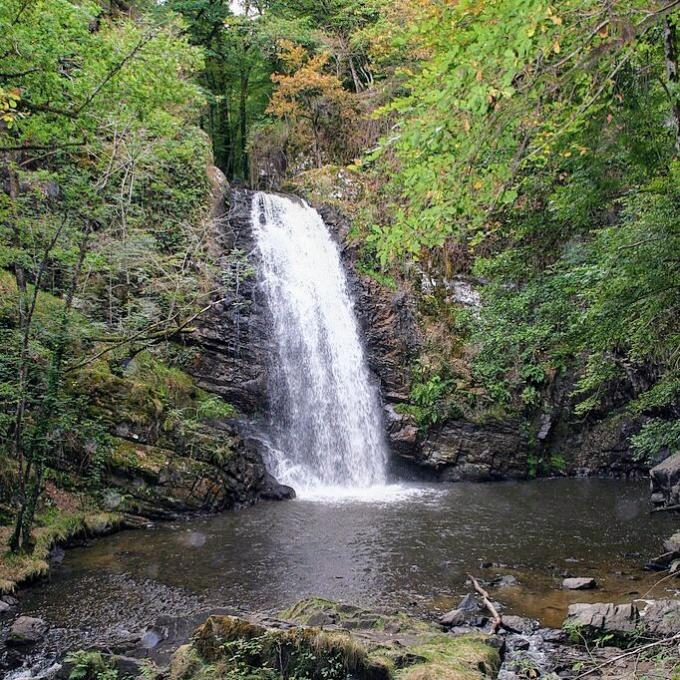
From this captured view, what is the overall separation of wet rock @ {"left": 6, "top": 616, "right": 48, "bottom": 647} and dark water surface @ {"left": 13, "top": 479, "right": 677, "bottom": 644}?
0.22 metres

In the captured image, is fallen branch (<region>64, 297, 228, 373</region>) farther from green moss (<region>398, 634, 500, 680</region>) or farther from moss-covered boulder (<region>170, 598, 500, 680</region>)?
green moss (<region>398, 634, 500, 680</region>)

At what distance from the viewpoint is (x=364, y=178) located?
20.5 m

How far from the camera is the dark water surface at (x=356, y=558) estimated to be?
7.41 meters

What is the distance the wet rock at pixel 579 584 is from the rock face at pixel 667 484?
4693mm

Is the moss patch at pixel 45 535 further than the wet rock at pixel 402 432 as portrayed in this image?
No

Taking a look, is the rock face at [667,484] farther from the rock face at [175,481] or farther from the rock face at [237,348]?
the rock face at [237,348]

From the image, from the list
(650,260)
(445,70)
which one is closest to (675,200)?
(650,260)

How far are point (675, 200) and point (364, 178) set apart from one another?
15.6m

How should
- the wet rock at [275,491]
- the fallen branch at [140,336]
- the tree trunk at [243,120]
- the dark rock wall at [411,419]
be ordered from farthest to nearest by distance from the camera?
1. the tree trunk at [243,120]
2. the dark rock wall at [411,419]
3. the wet rock at [275,491]
4. the fallen branch at [140,336]

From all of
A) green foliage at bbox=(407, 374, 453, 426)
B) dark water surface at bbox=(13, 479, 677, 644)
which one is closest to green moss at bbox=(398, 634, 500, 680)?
dark water surface at bbox=(13, 479, 677, 644)

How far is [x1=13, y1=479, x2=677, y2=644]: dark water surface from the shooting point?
7410 millimetres

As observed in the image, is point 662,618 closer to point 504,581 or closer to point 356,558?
point 504,581

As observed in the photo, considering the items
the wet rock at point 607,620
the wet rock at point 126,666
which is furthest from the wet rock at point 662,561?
the wet rock at point 126,666

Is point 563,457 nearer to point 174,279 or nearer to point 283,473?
point 283,473
